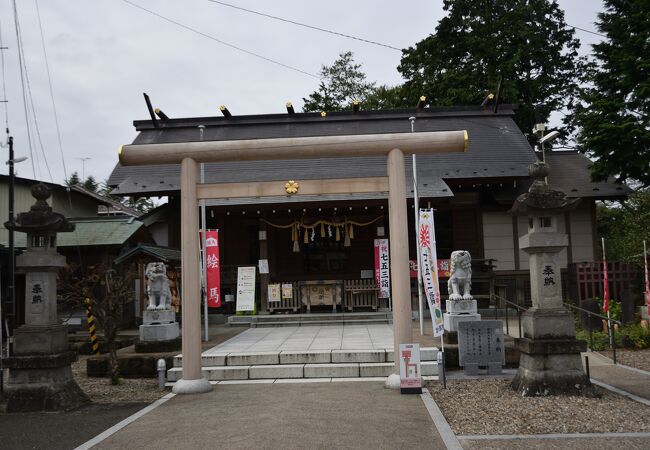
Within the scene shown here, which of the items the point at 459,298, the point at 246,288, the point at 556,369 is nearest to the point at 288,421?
the point at 556,369

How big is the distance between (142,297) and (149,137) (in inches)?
264

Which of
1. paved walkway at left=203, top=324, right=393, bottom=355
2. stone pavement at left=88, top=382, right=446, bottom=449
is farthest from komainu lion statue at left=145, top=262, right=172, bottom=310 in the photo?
stone pavement at left=88, top=382, right=446, bottom=449

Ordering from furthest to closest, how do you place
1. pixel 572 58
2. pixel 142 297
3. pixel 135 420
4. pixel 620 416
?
pixel 572 58
pixel 142 297
pixel 135 420
pixel 620 416

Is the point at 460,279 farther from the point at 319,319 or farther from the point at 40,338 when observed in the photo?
the point at 40,338

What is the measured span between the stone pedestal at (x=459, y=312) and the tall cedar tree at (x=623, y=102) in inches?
237

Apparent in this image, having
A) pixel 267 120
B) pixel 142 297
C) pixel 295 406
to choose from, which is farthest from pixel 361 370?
pixel 267 120

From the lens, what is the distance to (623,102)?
1307 cm

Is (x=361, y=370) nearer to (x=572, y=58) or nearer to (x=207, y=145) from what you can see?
(x=207, y=145)

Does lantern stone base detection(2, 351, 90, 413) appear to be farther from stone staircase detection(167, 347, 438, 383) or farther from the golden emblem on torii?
the golden emblem on torii

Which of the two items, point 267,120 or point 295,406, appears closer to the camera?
point 295,406

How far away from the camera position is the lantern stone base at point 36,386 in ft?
23.4

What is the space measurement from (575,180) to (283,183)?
13.9 meters

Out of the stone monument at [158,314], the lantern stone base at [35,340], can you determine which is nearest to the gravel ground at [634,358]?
the stone monument at [158,314]

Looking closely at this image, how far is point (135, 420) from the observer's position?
21.2 ft
